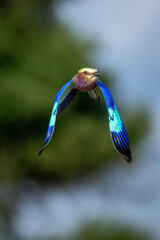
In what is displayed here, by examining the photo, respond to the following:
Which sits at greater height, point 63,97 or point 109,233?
point 63,97

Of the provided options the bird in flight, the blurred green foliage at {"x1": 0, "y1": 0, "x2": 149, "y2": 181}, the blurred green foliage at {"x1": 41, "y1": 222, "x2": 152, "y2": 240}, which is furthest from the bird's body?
the blurred green foliage at {"x1": 0, "y1": 0, "x2": 149, "y2": 181}

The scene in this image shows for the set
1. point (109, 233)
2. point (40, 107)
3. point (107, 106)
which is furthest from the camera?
point (40, 107)

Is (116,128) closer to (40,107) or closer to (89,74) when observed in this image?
(89,74)

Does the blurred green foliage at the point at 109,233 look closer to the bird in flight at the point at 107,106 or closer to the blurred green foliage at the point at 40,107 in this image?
the blurred green foliage at the point at 40,107

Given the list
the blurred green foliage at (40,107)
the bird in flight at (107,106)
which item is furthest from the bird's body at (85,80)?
the blurred green foliage at (40,107)

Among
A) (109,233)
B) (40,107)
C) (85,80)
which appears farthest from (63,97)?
(40,107)

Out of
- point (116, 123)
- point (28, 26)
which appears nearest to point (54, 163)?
point (28, 26)
